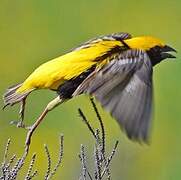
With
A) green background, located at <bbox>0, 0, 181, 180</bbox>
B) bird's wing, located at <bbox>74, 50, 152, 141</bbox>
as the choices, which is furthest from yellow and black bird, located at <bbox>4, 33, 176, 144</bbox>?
green background, located at <bbox>0, 0, 181, 180</bbox>

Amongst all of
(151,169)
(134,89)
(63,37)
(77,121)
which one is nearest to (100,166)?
(134,89)

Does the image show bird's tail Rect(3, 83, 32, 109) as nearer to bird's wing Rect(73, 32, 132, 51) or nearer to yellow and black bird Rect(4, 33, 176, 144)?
yellow and black bird Rect(4, 33, 176, 144)

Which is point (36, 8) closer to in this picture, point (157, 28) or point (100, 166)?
point (157, 28)

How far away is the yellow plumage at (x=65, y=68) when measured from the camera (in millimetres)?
2977

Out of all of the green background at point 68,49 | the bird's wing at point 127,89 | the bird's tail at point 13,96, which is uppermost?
the bird's wing at point 127,89

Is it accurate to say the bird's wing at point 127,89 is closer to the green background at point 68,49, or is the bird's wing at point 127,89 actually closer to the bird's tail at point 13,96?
the bird's tail at point 13,96

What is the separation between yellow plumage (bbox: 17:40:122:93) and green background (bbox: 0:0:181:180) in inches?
54.0

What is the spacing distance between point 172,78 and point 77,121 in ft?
2.55

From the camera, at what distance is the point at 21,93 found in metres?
3.12

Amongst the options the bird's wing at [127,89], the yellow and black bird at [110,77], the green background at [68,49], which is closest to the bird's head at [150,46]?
the yellow and black bird at [110,77]

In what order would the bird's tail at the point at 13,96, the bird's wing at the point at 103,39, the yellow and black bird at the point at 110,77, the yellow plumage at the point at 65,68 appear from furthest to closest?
the bird's wing at the point at 103,39 < the bird's tail at the point at 13,96 < the yellow plumage at the point at 65,68 < the yellow and black bird at the point at 110,77

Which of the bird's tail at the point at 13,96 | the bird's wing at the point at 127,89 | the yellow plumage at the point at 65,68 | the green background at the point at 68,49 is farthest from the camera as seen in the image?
the green background at the point at 68,49

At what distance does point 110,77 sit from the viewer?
9.32 ft

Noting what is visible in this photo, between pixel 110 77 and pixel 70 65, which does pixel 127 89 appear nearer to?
pixel 110 77
